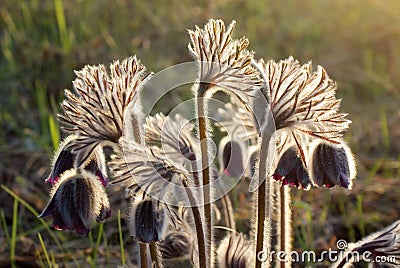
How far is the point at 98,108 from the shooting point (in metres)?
1.81

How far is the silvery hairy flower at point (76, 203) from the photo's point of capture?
5.87 feet

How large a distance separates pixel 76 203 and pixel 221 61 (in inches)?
22.1

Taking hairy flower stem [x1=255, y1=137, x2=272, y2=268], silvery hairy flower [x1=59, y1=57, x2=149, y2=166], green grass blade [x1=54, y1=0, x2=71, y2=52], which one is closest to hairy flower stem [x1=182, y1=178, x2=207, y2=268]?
hairy flower stem [x1=255, y1=137, x2=272, y2=268]

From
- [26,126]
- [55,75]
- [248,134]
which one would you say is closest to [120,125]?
[248,134]

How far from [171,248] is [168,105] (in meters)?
2.61

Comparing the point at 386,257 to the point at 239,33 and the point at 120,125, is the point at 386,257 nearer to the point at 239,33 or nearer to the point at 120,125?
the point at 120,125

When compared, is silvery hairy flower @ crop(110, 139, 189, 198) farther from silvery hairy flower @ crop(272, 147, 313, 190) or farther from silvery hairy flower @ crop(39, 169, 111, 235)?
silvery hairy flower @ crop(272, 147, 313, 190)

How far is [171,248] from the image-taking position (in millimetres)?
2314

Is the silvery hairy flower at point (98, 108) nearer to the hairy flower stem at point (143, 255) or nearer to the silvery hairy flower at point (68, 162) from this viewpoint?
the silvery hairy flower at point (68, 162)

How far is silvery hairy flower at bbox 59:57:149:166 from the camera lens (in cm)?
180

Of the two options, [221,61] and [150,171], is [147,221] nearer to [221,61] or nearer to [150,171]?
[150,171]

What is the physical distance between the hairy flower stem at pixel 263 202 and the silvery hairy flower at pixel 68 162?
473mm

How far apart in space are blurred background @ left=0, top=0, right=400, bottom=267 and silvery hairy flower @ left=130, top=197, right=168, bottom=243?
1.27m

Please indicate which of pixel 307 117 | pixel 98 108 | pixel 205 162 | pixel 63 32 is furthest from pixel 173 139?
pixel 63 32
